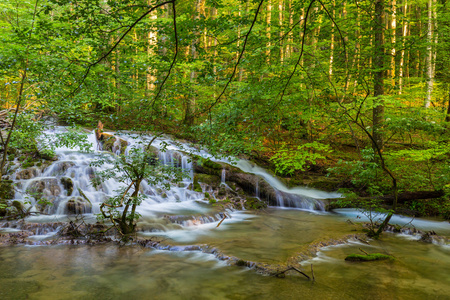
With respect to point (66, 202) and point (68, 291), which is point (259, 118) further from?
point (66, 202)

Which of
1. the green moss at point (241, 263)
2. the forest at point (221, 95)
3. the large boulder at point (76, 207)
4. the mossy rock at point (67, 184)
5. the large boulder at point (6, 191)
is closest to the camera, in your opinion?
the forest at point (221, 95)

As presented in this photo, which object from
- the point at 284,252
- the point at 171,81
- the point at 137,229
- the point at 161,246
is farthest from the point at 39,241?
the point at 284,252

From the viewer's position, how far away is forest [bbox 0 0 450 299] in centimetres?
452

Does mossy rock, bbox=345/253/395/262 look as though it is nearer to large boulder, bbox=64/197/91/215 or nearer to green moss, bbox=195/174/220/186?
green moss, bbox=195/174/220/186

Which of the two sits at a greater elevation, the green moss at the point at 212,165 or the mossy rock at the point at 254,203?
the green moss at the point at 212,165

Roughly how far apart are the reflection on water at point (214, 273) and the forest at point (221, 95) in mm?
596

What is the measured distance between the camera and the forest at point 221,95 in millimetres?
4516

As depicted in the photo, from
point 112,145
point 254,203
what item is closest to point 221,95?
point 254,203

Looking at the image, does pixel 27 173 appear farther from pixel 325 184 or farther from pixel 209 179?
pixel 325 184

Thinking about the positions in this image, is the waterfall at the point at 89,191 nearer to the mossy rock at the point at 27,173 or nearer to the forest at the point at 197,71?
the mossy rock at the point at 27,173

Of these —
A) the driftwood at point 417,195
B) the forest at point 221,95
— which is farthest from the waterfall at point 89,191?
the driftwood at point 417,195

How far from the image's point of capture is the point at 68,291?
442 cm

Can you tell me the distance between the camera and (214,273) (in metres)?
5.19

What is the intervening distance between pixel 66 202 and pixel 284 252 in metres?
6.57
